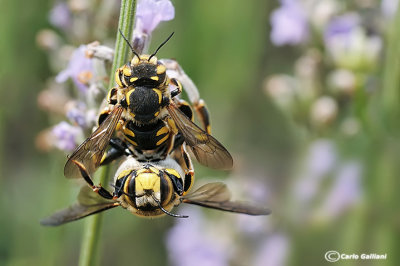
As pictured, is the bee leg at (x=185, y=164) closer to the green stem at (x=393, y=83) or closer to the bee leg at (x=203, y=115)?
the bee leg at (x=203, y=115)

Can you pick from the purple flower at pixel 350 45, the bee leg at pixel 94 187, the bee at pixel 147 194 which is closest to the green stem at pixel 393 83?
the purple flower at pixel 350 45

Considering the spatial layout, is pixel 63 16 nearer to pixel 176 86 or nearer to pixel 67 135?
pixel 67 135

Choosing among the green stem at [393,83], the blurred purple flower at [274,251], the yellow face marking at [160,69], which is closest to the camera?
the yellow face marking at [160,69]

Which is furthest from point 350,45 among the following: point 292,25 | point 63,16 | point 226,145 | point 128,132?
point 128,132

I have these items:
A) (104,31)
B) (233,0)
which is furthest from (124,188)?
(233,0)

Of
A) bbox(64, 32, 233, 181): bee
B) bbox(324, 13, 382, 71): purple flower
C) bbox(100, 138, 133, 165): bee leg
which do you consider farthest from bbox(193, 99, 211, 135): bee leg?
bbox(324, 13, 382, 71): purple flower

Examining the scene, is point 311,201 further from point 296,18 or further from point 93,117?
point 93,117

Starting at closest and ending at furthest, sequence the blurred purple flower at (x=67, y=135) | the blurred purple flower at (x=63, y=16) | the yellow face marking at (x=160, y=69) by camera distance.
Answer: the yellow face marking at (x=160, y=69) → the blurred purple flower at (x=67, y=135) → the blurred purple flower at (x=63, y=16)

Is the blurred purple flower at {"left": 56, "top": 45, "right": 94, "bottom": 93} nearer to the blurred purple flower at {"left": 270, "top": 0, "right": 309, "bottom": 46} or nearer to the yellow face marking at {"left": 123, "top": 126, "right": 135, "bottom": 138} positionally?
the yellow face marking at {"left": 123, "top": 126, "right": 135, "bottom": 138}
